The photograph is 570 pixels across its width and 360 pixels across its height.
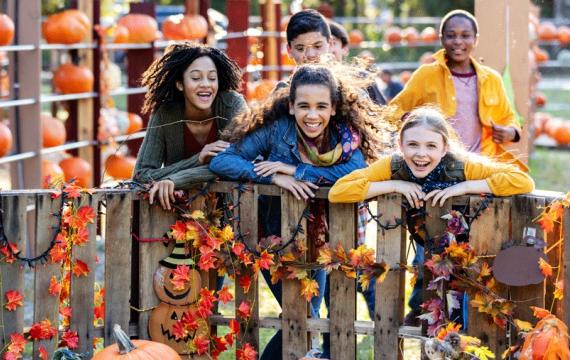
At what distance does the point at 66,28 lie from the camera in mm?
9656

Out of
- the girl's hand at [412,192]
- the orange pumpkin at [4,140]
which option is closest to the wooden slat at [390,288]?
the girl's hand at [412,192]

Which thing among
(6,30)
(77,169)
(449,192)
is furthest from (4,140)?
(449,192)

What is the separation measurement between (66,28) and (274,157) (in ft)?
17.8

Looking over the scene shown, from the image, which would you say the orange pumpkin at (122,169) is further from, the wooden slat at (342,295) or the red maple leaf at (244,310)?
the wooden slat at (342,295)

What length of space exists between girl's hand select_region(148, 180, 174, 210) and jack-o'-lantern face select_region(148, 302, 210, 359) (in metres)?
0.47

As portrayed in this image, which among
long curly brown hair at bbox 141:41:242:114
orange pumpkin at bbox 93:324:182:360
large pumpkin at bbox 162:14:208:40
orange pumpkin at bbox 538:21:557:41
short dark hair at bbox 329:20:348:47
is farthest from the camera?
orange pumpkin at bbox 538:21:557:41

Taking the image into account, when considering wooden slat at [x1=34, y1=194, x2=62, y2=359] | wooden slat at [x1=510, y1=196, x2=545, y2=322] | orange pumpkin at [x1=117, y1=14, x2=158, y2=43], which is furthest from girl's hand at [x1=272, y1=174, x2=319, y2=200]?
orange pumpkin at [x1=117, y1=14, x2=158, y2=43]

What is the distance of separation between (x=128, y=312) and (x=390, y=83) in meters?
7.45

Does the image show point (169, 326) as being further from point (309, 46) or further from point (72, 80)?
point (72, 80)

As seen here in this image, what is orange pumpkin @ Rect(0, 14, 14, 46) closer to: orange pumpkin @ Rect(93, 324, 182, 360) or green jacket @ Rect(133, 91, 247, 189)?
green jacket @ Rect(133, 91, 247, 189)

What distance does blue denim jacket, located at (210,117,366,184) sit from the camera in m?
4.59

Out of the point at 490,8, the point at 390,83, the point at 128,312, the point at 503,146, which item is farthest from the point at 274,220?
the point at 390,83

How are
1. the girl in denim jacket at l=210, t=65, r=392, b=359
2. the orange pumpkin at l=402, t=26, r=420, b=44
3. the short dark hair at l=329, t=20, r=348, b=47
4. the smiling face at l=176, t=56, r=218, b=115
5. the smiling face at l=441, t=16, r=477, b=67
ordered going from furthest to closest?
the orange pumpkin at l=402, t=26, r=420, b=44
the short dark hair at l=329, t=20, r=348, b=47
the smiling face at l=441, t=16, r=477, b=67
the smiling face at l=176, t=56, r=218, b=115
the girl in denim jacket at l=210, t=65, r=392, b=359

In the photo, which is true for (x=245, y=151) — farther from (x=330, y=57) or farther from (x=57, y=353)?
(x=57, y=353)
